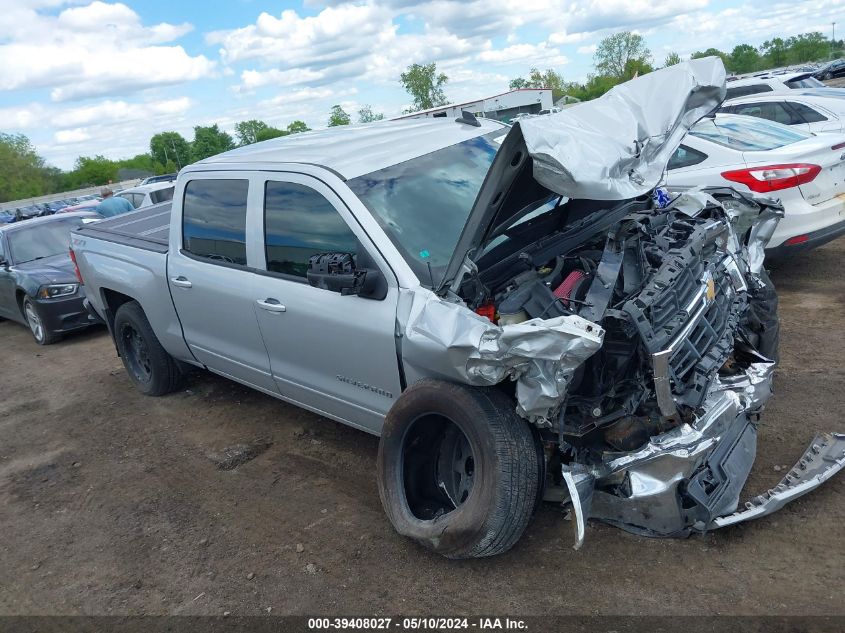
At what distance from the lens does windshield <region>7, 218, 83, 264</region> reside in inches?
381

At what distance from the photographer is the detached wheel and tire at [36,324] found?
8.99m

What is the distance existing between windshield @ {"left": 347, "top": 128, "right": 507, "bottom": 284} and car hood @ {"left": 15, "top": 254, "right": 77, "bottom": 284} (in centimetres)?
669

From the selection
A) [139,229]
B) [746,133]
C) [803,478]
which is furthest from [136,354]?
[746,133]

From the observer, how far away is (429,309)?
128 inches

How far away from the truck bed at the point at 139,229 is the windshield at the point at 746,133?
5.09m

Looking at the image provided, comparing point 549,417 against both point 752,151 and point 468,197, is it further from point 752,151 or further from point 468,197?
point 752,151

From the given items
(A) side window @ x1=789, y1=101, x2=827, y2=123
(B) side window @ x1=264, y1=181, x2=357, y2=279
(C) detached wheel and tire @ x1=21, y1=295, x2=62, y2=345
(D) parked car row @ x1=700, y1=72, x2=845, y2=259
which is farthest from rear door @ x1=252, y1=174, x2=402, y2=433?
(A) side window @ x1=789, y1=101, x2=827, y2=123

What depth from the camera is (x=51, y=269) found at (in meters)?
9.18

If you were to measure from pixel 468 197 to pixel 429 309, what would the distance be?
1.04 metres

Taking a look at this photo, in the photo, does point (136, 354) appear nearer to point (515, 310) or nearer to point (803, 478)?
point (515, 310)

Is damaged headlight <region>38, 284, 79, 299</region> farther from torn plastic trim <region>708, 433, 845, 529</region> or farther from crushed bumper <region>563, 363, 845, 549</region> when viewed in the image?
torn plastic trim <region>708, 433, 845, 529</region>


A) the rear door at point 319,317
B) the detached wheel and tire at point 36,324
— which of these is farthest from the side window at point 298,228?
the detached wheel and tire at point 36,324

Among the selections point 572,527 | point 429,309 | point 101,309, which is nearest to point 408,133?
point 429,309

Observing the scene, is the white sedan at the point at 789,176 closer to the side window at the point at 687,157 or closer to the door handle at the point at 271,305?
the side window at the point at 687,157
